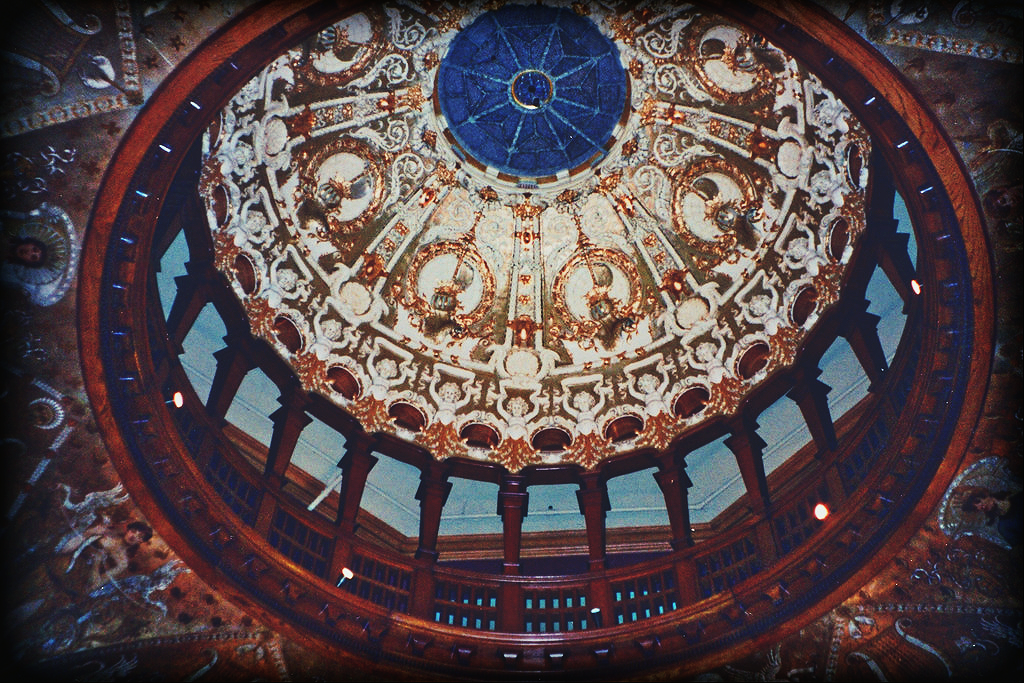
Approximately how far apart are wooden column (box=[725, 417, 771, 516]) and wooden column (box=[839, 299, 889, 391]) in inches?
97.0

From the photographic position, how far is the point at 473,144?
61.5 ft

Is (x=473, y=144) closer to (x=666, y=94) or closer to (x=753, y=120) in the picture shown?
(x=666, y=94)

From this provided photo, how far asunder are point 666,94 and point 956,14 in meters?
6.52

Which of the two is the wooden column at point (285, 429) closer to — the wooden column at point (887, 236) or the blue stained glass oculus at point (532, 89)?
the blue stained glass oculus at point (532, 89)

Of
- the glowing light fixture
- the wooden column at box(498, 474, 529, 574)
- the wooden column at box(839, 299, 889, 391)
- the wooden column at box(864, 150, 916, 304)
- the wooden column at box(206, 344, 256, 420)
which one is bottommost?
the glowing light fixture

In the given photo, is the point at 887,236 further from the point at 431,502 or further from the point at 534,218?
the point at 431,502

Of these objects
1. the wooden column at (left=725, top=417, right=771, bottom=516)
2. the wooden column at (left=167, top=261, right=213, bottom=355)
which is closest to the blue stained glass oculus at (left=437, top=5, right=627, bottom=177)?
the wooden column at (left=167, top=261, right=213, bottom=355)

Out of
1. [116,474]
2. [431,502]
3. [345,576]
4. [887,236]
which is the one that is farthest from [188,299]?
[887,236]

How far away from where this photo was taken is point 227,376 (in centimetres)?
1623

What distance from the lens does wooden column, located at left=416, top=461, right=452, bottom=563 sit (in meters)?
16.9

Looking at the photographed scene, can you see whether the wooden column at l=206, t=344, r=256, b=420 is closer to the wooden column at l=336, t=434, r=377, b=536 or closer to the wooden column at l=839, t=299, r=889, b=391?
the wooden column at l=336, t=434, r=377, b=536

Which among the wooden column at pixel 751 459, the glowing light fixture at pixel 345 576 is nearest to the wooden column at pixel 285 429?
the glowing light fixture at pixel 345 576

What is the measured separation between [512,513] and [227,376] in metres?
6.10

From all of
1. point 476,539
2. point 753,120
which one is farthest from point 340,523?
point 753,120
